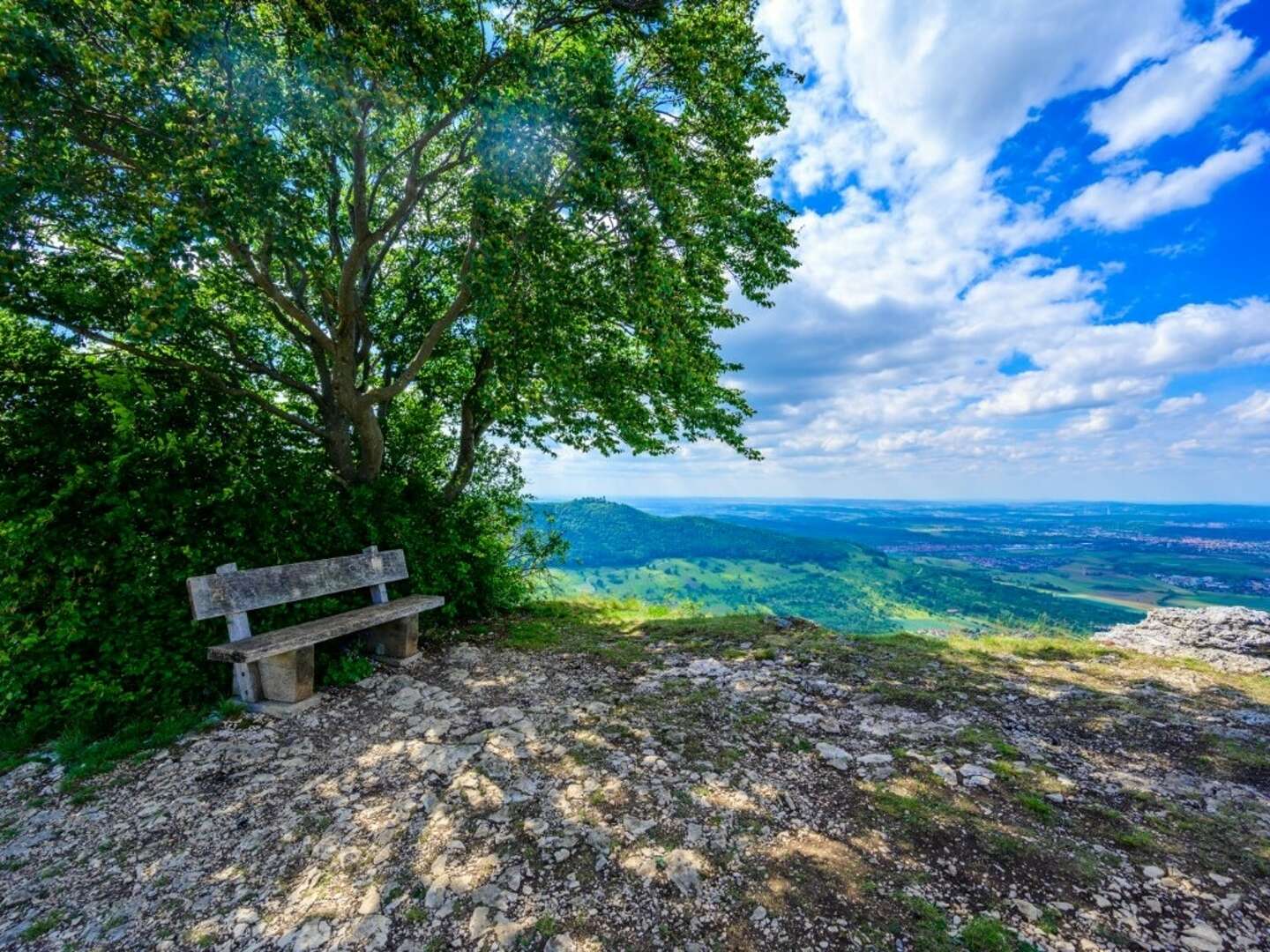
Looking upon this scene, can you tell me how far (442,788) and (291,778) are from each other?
4.84ft

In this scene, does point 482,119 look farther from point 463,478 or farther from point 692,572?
point 692,572

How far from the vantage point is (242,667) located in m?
5.85

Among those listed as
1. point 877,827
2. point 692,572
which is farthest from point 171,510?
point 692,572

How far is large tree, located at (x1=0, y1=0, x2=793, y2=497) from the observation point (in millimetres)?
5555

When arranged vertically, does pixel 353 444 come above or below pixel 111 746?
above

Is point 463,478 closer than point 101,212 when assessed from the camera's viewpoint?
No

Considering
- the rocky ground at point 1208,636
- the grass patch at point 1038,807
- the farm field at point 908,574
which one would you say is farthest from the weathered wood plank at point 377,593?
the farm field at point 908,574

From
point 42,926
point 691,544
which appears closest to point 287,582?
point 42,926

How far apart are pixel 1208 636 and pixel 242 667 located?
Result: 14498mm

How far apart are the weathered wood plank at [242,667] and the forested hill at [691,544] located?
73825 millimetres

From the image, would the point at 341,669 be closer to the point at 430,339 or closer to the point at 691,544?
the point at 430,339

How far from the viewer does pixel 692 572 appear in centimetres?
8831

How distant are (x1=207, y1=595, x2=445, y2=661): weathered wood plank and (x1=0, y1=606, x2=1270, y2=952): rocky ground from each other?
31.9 inches

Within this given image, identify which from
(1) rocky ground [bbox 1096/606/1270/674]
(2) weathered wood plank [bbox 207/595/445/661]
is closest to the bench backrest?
(2) weathered wood plank [bbox 207/595/445/661]
